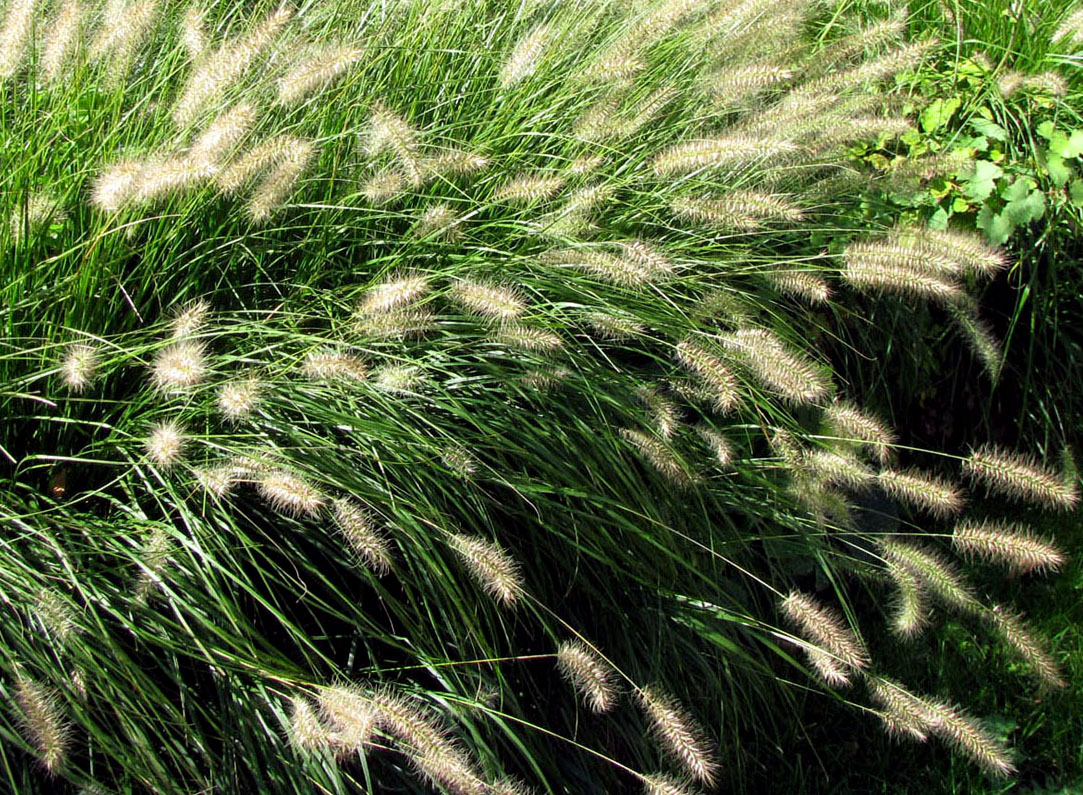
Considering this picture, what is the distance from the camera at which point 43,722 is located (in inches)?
80.1

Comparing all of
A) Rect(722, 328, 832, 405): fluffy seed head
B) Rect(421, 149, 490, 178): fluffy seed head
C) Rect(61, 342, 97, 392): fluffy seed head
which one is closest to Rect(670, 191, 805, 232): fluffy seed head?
Rect(722, 328, 832, 405): fluffy seed head

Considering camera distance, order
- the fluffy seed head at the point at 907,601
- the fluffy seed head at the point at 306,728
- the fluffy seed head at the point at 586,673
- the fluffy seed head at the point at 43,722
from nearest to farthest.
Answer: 1. the fluffy seed head at the point at 43,722
2. the fluffy seed head at the point at 306,728
3. the fluffy seed head at the point at 586,673
4. the fluffy seed head at the point at 907,601

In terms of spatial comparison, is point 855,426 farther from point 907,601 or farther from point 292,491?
point 292,491

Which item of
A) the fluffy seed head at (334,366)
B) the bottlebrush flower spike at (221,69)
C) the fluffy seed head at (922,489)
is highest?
the bottlebrush flower spike at (221,69)

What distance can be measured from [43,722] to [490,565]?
0.82 metres

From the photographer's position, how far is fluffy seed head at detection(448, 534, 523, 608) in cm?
228

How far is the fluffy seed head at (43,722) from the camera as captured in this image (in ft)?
6.61

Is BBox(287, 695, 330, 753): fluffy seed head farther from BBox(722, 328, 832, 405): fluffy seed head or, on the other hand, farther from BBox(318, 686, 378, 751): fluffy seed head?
BBox(722, 328, 832, 405): fluffy seed head

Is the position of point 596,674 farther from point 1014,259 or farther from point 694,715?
point 1014,259

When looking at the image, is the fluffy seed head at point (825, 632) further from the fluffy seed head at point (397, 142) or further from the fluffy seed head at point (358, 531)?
the fluffy seed head at point (397, 142)

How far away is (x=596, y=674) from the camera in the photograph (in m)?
2.40

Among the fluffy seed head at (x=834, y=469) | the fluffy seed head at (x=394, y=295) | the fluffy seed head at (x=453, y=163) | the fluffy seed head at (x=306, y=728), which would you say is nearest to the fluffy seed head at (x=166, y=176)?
the fluffy seed head at (x=394, y=295)

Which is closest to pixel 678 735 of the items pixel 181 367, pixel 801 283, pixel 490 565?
pixel 490 565

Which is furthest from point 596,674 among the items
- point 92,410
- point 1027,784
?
point 1027,784
